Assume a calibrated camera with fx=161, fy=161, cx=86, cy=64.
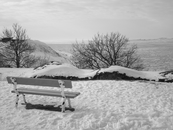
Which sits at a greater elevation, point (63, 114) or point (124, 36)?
point (124, 36)

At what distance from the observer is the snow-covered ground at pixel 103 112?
3.88m

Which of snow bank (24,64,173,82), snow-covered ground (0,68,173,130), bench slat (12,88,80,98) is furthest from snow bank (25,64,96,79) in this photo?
bench slat (12,88,80,98)

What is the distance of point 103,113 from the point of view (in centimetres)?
448

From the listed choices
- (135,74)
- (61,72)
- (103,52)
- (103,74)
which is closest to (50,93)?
(103,74)

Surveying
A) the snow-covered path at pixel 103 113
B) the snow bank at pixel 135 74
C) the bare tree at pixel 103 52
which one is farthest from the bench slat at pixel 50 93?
the bare tree at pixel 103 52

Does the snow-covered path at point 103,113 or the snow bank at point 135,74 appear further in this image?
the snow bank at point 135,74

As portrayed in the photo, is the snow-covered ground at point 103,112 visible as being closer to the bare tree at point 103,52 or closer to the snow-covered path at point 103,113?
the snow-covered path at point 103,113

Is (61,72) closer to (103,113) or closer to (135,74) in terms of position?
(135,74)

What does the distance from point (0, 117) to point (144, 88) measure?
550 centimetres

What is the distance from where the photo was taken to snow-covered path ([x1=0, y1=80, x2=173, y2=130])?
3.88m

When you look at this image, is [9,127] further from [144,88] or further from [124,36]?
[124,36]

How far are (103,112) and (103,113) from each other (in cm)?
7

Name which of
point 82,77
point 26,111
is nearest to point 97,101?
point 26,111

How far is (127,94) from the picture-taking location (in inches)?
245
